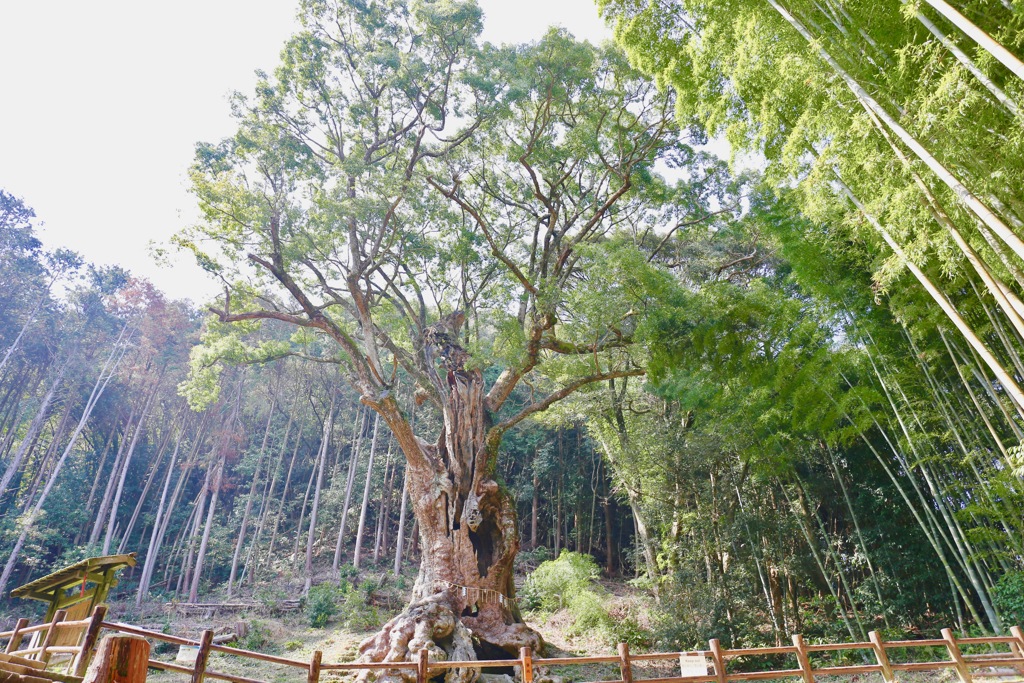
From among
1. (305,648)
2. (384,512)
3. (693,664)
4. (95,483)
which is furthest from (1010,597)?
(95,483)

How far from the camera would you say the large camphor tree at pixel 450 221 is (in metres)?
6.81

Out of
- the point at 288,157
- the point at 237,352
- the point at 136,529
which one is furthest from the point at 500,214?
the point at 136,529

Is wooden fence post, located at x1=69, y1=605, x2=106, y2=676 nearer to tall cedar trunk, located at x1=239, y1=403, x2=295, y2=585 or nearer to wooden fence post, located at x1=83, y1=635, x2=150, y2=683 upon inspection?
wooden fence post, located at x1=83, y1=635, x2=150, y2=683

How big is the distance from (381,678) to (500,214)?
21.4 ft

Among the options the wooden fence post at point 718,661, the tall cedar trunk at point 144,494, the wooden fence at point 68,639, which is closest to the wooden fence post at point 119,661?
the wooden fence at point 68,639

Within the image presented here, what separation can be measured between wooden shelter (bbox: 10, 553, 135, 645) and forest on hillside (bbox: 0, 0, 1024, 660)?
2.76m

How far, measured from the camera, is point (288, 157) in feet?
24.8

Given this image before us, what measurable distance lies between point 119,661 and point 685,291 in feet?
18.1

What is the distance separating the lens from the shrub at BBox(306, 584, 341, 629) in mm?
10463

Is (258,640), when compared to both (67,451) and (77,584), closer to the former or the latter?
(77,584)

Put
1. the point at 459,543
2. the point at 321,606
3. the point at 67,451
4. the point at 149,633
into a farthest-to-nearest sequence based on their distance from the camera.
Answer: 1. the point at 67,451
2. the point at 321,606
3. the point at 459,543
4. the point at 149,633

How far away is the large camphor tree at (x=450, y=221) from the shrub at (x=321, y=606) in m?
4.94

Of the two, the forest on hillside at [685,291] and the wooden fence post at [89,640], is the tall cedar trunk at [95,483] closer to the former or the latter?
the forest on hillside at [685,291]

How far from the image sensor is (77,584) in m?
5.30
